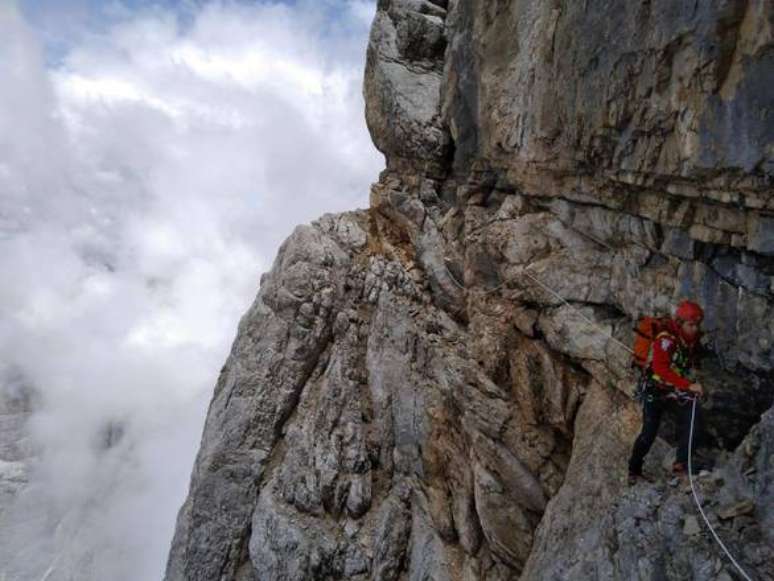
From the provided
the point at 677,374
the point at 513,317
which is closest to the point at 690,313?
the point at 677,374

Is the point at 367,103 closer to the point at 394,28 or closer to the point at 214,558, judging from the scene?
the point at 394,28

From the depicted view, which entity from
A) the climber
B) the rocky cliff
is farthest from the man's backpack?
the rocky cliff

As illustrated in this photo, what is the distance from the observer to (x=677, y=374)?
10.5 metres

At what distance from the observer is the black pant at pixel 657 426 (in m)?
10.9

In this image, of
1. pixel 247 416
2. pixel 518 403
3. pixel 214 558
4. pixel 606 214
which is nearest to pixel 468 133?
pixel 606 214

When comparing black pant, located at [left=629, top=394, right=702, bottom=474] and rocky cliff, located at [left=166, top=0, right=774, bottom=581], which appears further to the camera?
black pant, located at [left=629, top=394, right=702, bottom=474]

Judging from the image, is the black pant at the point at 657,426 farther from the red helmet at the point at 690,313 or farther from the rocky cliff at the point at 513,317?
the red helmet at the point at 690,313

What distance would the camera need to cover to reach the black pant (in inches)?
429

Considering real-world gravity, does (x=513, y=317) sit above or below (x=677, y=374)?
above

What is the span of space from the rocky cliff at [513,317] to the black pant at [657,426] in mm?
572

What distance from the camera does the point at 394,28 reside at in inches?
1177

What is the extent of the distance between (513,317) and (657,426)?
839cm

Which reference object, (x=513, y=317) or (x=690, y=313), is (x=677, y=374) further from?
(x=513, y=317)

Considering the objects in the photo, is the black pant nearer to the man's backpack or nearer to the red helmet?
the man's backpack
